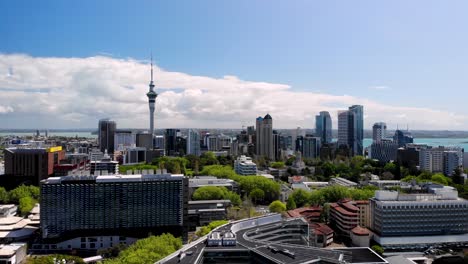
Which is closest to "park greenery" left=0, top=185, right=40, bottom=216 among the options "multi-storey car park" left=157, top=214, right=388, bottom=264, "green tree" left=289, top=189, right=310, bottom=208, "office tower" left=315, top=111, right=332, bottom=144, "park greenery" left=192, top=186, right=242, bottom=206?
"park greenery" left=192, top=186, right=242, bottom=206

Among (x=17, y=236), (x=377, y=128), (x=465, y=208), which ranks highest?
(x=377, y=128)

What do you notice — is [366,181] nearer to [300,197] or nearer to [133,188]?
[300,197]

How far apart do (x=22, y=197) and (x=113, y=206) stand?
1581cm

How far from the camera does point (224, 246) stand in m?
18.0

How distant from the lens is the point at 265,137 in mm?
80562

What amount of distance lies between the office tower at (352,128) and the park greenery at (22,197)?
65903 mm

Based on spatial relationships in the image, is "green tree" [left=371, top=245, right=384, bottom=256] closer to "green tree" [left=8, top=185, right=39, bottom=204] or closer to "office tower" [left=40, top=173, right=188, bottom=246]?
"office tower" [left=40, top=173, right=188, bottom=246]

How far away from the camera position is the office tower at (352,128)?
88250 mm

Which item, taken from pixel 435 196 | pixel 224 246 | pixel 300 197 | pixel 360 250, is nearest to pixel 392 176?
pixel 300 197

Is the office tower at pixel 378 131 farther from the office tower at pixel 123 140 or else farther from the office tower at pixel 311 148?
the office tower at pixel 123 140

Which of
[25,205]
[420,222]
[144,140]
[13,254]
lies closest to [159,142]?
[144,140]

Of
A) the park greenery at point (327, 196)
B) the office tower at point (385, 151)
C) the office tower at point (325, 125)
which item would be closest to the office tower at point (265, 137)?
the office tower at point (385, 151)

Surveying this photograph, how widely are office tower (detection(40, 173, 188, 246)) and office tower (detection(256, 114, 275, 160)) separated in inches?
2054

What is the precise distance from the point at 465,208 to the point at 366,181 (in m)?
22.5
